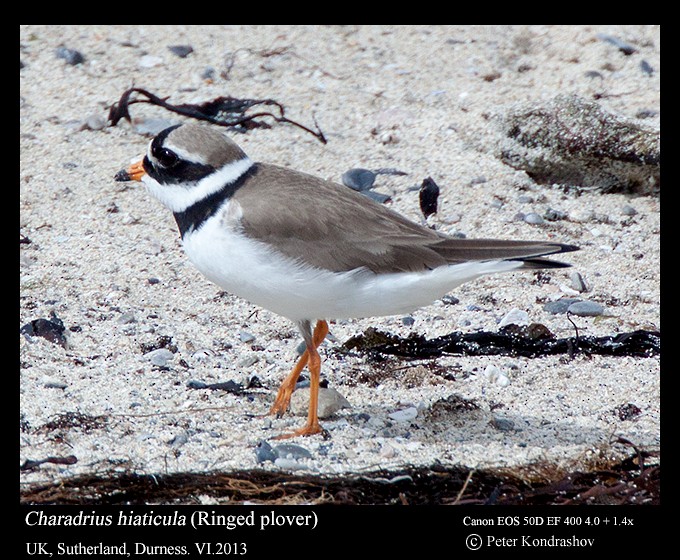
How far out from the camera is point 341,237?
473 centimetres

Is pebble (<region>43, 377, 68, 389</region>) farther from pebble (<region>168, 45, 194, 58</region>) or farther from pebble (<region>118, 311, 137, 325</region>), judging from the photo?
pebble (<region>168, 45, 194, 58</region>)

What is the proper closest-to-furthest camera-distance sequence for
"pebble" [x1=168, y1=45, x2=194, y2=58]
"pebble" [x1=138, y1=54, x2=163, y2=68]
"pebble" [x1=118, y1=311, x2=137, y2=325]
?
"pebble" [x1=118, y1=311, x2=137, y2=325] → "pebble" [x1=138, y1=54, x2=163, y2=68] → "pebble" [x1=168, y1=45, x2=194, y2=58]

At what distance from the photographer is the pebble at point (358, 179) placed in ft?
22.7

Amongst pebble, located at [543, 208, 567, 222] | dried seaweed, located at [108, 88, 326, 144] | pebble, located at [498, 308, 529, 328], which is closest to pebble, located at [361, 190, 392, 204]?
dried seaweed, located at [108, 88, 326, 144]

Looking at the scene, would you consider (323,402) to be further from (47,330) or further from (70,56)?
(70,56)

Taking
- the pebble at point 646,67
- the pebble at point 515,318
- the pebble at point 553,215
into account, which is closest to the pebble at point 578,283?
the pebble at point 515,318

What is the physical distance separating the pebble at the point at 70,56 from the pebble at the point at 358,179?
2.72 meters

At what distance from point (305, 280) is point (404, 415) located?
877 millimetres

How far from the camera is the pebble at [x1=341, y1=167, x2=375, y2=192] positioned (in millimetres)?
6926

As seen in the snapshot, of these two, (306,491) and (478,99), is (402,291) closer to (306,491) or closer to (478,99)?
(306,491)

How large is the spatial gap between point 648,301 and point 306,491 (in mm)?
2738

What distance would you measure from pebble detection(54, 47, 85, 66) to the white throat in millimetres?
3626
